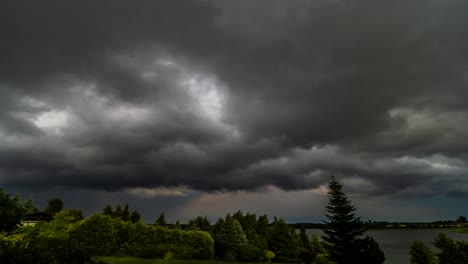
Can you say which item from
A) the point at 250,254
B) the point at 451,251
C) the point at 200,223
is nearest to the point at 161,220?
the point at 200,223

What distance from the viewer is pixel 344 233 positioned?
1654 inches

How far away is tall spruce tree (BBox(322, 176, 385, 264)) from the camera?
134 ft

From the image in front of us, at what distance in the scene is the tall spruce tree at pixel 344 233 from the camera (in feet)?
134

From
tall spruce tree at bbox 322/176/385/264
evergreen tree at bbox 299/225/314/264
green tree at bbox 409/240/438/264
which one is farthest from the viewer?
evergreen tree at bbox 299/225/314/264

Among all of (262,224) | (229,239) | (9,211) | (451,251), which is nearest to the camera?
(9,211)

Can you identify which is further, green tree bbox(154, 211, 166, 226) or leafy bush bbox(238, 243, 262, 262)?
green tree bbox(154, 211, 166, 226)

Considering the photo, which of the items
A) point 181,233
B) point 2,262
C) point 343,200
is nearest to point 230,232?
point 181,233

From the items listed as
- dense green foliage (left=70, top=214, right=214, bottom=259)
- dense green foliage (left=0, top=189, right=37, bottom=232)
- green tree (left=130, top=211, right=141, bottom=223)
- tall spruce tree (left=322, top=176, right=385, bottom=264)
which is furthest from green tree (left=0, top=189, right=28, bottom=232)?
green tree (left=130, top=211, right=141, bottom=223)

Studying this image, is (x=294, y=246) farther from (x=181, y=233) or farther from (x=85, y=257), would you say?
(x=85, y=257)

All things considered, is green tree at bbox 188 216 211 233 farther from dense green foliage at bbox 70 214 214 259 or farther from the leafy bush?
dense green foliage at bbox 70 214 214 259

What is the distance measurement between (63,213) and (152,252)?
1521 cm

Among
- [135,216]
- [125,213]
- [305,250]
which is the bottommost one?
[305,250]

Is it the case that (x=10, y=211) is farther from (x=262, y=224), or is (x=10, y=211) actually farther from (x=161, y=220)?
(x=262, y=224)

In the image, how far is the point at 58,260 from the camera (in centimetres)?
1087
